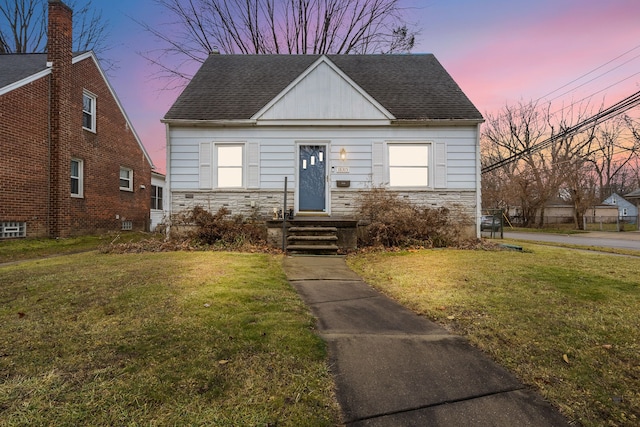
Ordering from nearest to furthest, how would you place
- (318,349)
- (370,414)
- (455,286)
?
(370,414) < (318,349) < (455,286)

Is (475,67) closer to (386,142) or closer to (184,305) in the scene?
(386,142)

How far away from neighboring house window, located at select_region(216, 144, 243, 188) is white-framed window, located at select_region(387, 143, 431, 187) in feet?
16.7

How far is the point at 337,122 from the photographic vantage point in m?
10.2

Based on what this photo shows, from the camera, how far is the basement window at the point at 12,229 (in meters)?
9.69

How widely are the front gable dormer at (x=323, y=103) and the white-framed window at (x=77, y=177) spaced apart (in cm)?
805

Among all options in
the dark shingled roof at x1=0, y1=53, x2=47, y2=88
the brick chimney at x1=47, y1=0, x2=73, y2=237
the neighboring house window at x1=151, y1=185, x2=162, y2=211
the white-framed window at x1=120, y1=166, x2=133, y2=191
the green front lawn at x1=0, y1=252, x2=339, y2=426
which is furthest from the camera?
the neighboring house window at x1=151, y1=185, x2=162, y2=211

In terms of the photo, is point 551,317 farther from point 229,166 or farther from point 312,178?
point 229,166

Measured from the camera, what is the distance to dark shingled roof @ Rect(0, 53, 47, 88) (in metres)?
10.3

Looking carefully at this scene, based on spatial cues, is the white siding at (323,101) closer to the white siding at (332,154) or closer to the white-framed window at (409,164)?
the white siding at (332,154)

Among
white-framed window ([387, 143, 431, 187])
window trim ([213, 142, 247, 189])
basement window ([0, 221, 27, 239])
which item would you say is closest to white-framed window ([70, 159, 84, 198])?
basement window ([0, 221, 27, 239])

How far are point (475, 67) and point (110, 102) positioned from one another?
59.9 feet

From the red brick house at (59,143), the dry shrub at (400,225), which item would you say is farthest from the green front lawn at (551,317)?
the red brick house at (59,143)

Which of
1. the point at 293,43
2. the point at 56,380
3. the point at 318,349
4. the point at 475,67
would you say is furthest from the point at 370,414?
the point at 293,43

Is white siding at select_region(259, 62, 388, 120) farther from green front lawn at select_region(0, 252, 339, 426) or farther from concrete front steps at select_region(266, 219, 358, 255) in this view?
green front lawn at select_region(0, 252, 339, 426)
